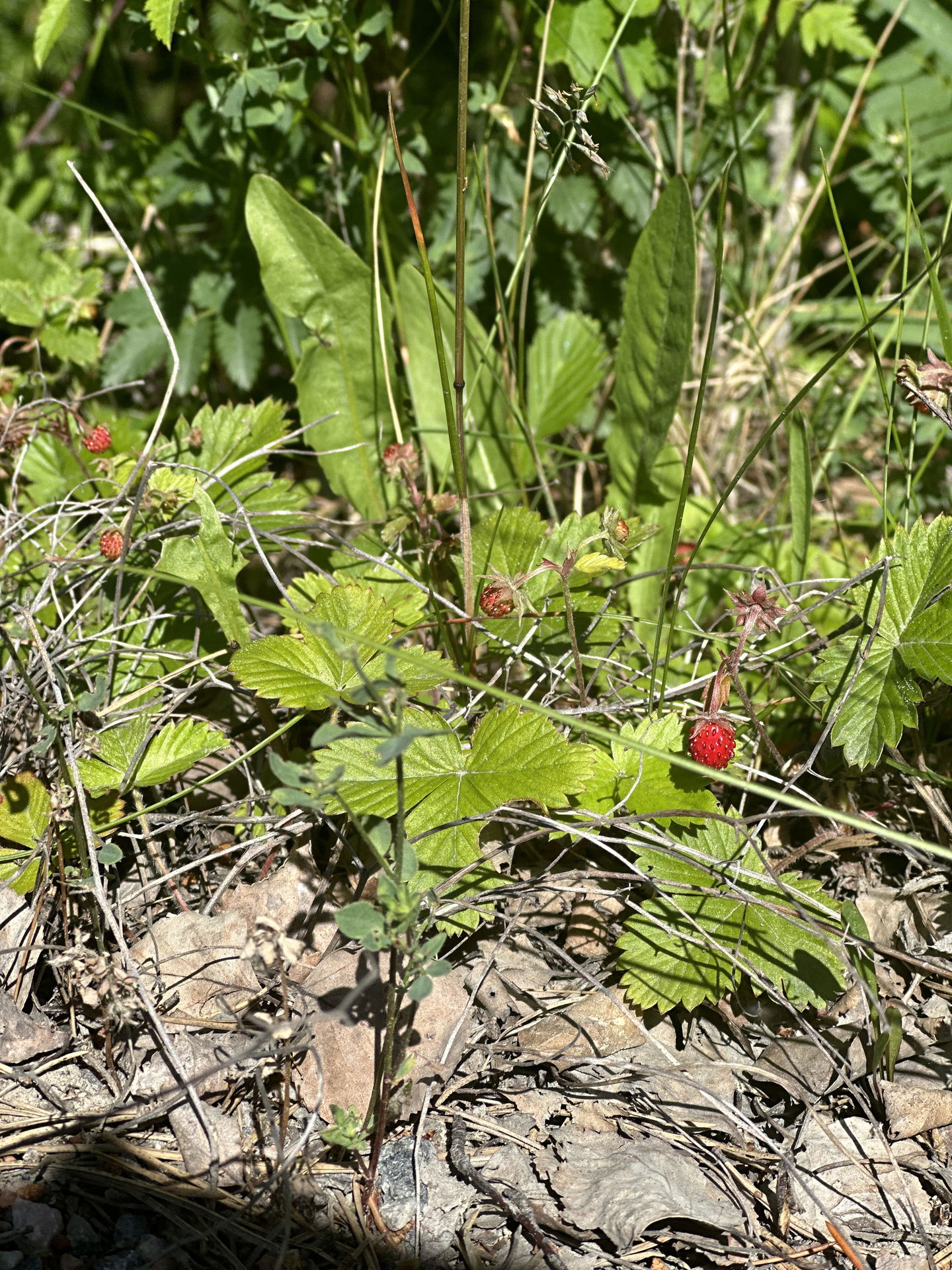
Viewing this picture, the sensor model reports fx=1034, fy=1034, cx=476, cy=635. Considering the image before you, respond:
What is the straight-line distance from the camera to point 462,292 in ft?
4.01

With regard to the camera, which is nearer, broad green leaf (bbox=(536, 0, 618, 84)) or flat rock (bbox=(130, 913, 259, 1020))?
flat rock (bbox=(130, 913, 259, 1020))

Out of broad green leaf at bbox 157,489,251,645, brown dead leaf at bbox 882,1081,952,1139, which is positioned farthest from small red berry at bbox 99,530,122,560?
brown dead leaf at bbox 882,1081,952,1139

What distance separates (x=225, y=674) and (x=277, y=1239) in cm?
78

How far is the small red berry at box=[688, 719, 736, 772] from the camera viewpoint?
4.21 feet

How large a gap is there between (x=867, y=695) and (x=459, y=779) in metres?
0.55

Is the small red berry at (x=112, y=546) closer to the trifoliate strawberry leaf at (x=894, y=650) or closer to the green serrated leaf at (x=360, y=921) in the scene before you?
the green serrated leaf at (x=360, y=921)

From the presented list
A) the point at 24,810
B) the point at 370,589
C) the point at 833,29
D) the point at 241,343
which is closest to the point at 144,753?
the point at 24,810

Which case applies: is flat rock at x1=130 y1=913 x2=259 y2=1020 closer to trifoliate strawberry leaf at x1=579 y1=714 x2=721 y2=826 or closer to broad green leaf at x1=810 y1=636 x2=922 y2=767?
trifoliate strawberry leaf at x1=579 y1=714 x2=721 y2=826

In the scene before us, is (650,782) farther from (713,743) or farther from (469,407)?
(469,407)

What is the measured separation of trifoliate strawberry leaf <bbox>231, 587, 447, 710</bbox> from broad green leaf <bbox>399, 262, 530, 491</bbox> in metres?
0.50

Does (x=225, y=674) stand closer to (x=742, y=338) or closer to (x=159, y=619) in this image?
(x=159, y=619)

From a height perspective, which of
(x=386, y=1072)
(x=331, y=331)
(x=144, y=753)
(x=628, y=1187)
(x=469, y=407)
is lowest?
(x=628, y=1187)

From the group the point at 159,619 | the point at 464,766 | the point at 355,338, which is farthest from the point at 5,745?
the point at 355,338

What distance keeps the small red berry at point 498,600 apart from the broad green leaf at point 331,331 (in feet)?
1.47
